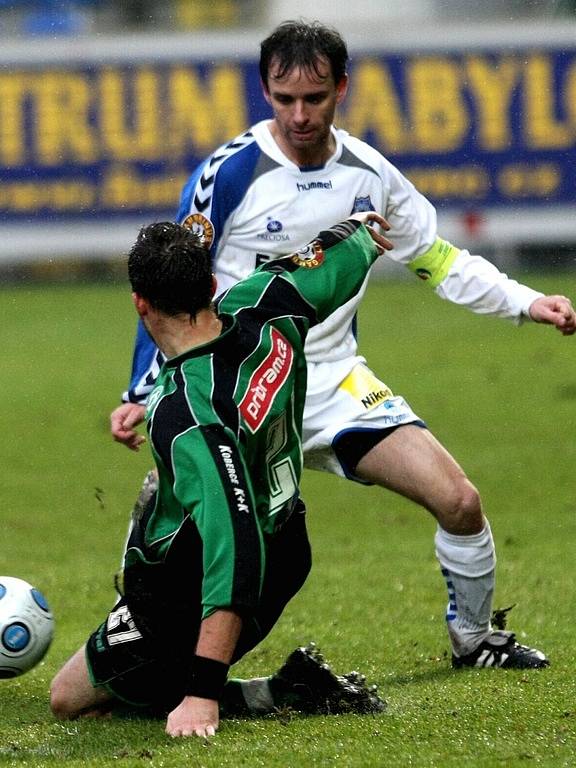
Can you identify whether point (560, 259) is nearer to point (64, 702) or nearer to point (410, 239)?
point (410, 239)

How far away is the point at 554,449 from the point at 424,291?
1027 cm

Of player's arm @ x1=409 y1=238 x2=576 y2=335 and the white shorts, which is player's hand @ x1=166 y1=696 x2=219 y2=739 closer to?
the white shorts

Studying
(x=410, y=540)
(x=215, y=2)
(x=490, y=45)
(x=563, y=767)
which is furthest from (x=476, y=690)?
(x=215, y=2)

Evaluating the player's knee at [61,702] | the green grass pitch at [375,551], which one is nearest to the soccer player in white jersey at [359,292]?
the green grass pitch at [375,551]

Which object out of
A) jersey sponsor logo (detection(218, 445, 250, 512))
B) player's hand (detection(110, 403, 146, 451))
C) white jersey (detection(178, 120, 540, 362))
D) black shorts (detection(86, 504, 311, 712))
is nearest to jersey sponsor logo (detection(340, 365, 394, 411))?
white jersey (detection(178, 120, 540, 362))

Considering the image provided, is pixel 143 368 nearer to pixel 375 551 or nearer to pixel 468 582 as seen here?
pixel 468 582

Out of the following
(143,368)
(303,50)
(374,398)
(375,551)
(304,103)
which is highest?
(303,50)

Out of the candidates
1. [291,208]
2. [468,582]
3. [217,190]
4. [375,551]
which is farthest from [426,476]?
[375,551]

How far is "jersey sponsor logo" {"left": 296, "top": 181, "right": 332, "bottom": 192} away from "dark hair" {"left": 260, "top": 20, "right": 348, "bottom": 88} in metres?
0.38

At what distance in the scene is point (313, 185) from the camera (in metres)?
5.82

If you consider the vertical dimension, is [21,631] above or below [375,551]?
above

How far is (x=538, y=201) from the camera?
70.0 ft

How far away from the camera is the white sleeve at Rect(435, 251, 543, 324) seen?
5.70m

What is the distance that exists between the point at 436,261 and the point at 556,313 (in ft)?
1.97
